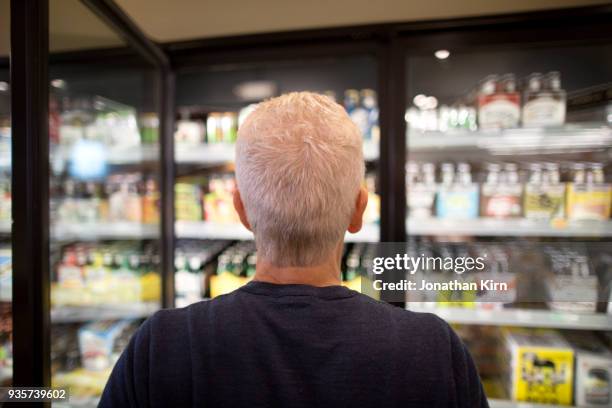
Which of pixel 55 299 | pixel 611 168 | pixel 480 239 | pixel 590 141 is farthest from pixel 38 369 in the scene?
pixel 611 168

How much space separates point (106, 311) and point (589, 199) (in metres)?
2.00

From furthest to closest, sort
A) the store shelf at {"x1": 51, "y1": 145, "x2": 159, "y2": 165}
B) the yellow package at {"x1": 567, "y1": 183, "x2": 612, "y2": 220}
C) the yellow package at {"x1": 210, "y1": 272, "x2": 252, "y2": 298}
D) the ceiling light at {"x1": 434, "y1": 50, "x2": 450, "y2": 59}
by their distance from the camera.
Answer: the yellow package at {"x1": 210, "y1": 272, "x2": 252, "y2": 298}
the store shelf at {"x1": 51, "y1": 145, "x2": 159, "y2": 165}
the yellow package at {"x1": 567, "y1": 183, "x2": 612, "y2": 220}
the ceiling light at {"x1": 434, "y1": 50, "x2": 450, "y2": 59}

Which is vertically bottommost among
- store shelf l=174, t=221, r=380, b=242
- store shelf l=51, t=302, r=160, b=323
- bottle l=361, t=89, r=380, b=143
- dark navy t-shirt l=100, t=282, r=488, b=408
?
store shelf l=51, t=302, r=160, b=323

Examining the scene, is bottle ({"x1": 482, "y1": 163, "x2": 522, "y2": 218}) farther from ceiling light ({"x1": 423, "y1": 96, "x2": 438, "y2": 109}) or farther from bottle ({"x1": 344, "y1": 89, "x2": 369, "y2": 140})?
bottle ({"x1": 344, "y1": 89, "x2": 369, "y2": 140})

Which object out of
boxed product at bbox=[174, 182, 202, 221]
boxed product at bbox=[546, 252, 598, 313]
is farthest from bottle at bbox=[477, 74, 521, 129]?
boxed product at bbox=[174, 182, 202, 221]

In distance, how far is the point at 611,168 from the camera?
1452 millimetres

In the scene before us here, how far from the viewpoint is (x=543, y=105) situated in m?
1.41

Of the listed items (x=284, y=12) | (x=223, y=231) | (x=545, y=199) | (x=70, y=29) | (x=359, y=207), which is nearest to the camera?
(x=359, y=207)

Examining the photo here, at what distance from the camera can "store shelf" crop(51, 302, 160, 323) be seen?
1412mm

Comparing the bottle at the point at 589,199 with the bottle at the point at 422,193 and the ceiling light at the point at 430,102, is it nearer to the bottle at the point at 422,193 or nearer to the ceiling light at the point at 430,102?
the bottle at the point at 422,193

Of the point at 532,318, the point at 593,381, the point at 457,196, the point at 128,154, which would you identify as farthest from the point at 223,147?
the point at 593,381

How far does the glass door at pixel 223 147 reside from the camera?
1583mm

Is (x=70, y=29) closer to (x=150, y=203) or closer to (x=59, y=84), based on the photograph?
(x=59, y=84)

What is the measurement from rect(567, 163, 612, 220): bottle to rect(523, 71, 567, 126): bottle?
27cm
